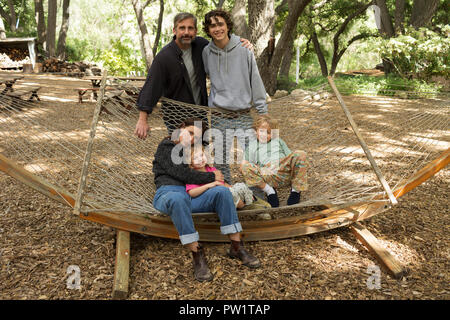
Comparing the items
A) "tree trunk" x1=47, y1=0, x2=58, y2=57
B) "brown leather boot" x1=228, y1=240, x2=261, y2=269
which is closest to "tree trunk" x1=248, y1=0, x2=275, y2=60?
"brown leather boot" x1=228, y1=240, x2=261, y2=269

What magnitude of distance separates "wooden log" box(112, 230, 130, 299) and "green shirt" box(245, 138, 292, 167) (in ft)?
3.00

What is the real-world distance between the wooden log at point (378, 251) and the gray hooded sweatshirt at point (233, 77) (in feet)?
3.04

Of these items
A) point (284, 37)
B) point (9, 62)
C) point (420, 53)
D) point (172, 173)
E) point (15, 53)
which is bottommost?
point (172, 173)

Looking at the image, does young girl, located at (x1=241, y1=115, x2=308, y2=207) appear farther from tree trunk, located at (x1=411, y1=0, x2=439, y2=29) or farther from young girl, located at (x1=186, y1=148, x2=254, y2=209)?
tree trunk, located at (x1=411, y1=0, x2=439, y2=29)

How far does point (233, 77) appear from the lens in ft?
7.77

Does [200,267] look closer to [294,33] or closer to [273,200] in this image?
[273,200]

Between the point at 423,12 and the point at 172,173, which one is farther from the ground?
the point at 423,12

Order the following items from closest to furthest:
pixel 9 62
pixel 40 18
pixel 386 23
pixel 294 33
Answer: pixel 386 23
pixel 9 62
pixel 294 33
pixel 40 18

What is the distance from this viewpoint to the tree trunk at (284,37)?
15.9ft

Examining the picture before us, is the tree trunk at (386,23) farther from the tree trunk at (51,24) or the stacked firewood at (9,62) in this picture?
the stacked firewood at (9,62)

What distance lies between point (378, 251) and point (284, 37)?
365 centimetres

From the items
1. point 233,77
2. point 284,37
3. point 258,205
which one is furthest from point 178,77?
point 284,37

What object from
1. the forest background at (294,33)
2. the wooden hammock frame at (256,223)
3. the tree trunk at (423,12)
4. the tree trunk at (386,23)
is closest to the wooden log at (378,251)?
the wooden hammock frame at (256,223)
